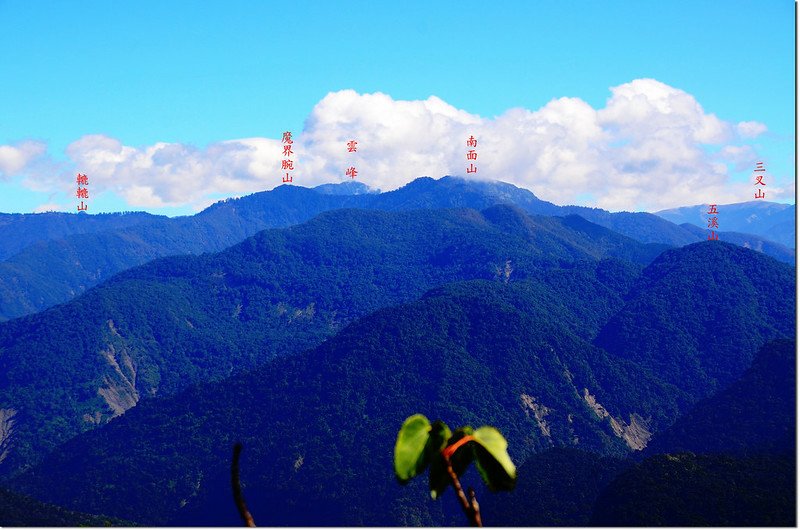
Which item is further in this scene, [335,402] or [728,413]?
[335,402]

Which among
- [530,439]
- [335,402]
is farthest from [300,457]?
[530,439]

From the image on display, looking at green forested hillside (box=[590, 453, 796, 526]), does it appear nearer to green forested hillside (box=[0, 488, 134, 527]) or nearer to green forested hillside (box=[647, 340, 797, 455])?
green forested hillside (box=[647, 340, 797, 455])

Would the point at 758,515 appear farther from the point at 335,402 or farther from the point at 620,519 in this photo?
the point at 335,402

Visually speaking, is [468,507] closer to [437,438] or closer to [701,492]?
[437,438]

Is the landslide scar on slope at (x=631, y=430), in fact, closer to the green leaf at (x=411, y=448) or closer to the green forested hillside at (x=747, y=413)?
the green forested hillside at (x=747, y=413)

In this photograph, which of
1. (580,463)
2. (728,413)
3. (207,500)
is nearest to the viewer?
(580,463)

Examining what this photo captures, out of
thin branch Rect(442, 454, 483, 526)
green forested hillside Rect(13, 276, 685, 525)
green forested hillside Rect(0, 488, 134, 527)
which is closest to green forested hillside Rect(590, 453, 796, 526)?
green forested hillside Rect(0, 488, 134, 527)

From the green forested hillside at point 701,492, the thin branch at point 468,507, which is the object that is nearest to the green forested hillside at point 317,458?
the green forested hillside at point 701,492
